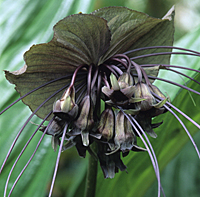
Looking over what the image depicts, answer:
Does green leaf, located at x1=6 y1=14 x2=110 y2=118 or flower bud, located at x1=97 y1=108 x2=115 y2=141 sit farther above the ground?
green leaf, located at x1=6 y1=14 x2=110 y2=118

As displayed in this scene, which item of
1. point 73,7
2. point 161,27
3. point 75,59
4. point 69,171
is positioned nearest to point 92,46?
point 75,59

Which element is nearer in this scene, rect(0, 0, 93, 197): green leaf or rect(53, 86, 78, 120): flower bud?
rect(53, 86, 78, 120): flower bud

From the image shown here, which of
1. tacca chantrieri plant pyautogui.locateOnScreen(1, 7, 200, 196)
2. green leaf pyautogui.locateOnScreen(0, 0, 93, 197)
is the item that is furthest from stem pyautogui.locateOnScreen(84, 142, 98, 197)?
green leaf pyautogui.locateOnScreen(0, 0, 93, 197)

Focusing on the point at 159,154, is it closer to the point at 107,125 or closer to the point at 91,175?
the point at 91,175

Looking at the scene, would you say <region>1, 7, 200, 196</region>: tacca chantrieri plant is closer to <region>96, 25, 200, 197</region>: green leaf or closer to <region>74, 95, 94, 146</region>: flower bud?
<region>74, 95, 94, 146</region>: flower bud

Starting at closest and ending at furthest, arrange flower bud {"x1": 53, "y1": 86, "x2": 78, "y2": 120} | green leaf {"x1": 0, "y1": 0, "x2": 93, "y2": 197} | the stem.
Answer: flower bud {"x1": 53, "y1": 86, "x2": 78, "y2": 120}
the stem
green leaf {"x1": 0, "y1": 0, "x2": 93, "y2": 197}

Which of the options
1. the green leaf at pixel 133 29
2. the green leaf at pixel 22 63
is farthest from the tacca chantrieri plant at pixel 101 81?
the green leaf at pixel 22 63

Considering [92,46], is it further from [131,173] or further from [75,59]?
[131,173]

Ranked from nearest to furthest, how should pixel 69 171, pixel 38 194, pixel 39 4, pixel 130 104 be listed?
1. pixel 130 104
2. pixel 38 194
3. pixel 39 4
4. pixel 69 171

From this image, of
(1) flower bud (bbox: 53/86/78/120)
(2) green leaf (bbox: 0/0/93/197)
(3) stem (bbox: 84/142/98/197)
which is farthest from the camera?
(2) green leaf (bbox: 0/0/93/197)
